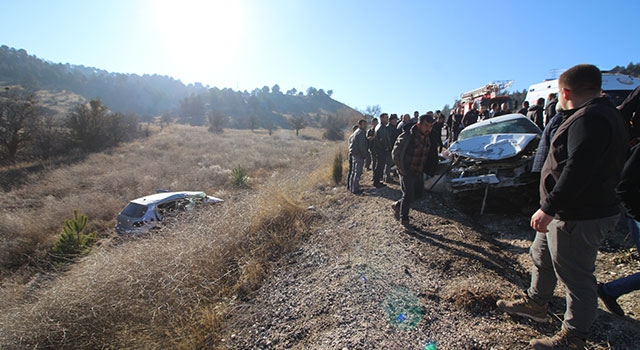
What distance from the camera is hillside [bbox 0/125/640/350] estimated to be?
2.33 metres

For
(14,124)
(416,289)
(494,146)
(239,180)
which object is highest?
(494,146)

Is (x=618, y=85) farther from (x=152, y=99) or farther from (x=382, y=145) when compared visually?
(x=152, y=99)

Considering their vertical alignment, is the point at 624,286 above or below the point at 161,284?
above

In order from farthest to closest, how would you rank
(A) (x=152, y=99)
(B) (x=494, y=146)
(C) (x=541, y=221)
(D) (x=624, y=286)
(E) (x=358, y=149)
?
(A) (x=152, y=99)
(E) (x=358, y=149)
(B) (x=494, y=146)
(D) (x=624, y=286)
(C) (x=541, y=221)

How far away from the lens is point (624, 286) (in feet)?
7.18

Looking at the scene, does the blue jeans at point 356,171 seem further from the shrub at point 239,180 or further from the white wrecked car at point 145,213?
the shrub at point 239,180

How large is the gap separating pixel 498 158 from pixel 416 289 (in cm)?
296

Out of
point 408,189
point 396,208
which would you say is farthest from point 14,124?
point 408,189

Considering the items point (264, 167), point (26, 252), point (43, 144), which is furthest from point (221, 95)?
point (26, 252)

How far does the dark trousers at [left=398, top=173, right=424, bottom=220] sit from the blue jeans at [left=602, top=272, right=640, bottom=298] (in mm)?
2254

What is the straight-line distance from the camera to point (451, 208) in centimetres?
518

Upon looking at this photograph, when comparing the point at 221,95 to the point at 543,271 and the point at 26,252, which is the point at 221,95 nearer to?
the point at 26,252

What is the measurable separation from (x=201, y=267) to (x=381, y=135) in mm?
5054

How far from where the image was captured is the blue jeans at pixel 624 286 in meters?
2.16
